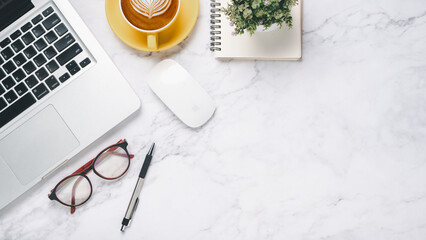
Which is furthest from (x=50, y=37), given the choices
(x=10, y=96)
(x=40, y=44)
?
(x=10, y=96)

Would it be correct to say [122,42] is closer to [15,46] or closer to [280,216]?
[15,46]

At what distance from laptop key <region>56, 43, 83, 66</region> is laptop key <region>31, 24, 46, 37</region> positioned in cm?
5

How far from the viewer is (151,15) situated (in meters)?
0.68

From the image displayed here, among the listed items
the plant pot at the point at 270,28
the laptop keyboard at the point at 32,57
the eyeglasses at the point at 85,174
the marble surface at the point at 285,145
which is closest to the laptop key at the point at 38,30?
the laptop keyboard at the point at 32,57

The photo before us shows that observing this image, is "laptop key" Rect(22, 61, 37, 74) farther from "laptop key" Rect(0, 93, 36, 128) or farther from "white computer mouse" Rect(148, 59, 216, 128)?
"white computer mouse" Rect(148, 59, 216, 128)


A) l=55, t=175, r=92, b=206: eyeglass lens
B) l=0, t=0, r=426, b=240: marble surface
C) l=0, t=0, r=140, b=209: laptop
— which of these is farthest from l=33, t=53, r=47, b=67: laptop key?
l=55, t=175, r=92, b=206: eyeglass lens

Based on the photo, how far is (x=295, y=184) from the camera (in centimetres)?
74

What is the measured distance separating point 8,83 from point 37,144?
0.39 ft

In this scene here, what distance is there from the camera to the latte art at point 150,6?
2.21ft

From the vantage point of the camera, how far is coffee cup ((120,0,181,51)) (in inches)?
26.4

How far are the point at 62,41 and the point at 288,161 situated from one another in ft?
1.58

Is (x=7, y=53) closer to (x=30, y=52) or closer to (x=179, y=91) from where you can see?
(x=30, y=52)

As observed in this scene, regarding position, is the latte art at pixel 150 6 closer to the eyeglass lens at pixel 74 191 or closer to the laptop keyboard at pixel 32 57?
the laptop keyboard at pixel 32 57

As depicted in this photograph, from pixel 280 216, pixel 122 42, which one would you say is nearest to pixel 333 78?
pixel 280 216
